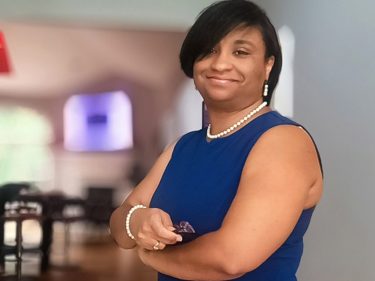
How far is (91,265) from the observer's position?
6.88 feet

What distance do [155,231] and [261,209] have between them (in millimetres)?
198

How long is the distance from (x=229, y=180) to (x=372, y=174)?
65cm

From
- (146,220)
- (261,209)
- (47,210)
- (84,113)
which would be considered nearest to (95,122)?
(84,113)

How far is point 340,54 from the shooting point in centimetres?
158

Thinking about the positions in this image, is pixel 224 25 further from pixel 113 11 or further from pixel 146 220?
pixel 113 11

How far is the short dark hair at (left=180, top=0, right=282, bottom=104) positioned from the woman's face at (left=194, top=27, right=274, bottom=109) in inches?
0.4

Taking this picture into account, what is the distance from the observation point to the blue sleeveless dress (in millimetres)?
869

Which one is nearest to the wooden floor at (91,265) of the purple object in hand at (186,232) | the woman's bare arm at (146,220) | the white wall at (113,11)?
the white wall at (113,11)

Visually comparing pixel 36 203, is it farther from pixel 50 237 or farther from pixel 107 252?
pixel 107 252

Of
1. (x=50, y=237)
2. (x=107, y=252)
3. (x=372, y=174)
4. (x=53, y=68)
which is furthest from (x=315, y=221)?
(x=53, y=68)

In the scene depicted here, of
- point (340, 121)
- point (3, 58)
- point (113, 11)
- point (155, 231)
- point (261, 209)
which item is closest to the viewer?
point (261, 209)

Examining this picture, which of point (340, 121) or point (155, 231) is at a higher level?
point (340, 121)

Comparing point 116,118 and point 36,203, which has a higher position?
point 116,118

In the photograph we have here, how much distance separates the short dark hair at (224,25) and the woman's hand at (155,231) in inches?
11.3
